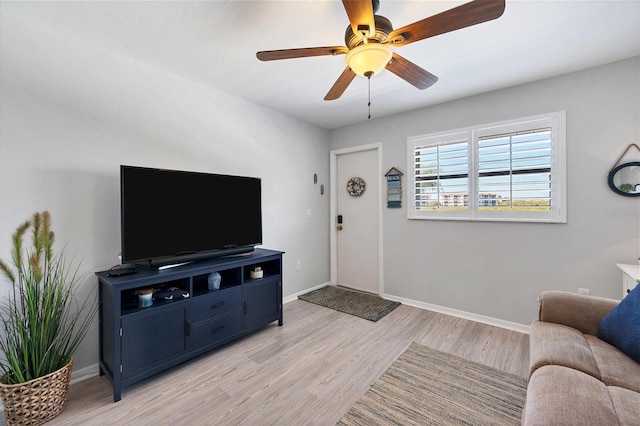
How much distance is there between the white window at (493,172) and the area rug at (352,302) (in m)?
1.16

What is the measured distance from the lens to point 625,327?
1406 mm

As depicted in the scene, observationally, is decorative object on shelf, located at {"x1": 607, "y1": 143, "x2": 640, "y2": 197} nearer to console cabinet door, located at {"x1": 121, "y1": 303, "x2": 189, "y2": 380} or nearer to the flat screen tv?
the flat screen tv

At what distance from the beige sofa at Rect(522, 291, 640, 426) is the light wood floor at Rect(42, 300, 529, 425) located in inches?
24.2

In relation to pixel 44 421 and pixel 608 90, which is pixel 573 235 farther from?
pixel 44 421

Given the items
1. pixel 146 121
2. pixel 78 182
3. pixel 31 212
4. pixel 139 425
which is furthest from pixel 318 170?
pixel 139 425

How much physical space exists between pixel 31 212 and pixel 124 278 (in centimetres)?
76

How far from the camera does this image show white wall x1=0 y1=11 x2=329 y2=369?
177 centimetres

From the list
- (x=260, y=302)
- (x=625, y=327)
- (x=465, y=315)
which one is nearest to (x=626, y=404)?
(x=625, y=327)

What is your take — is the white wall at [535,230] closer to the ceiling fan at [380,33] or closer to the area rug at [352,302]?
the area rug at [352,302]

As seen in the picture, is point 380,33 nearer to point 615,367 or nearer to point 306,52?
point 306,52

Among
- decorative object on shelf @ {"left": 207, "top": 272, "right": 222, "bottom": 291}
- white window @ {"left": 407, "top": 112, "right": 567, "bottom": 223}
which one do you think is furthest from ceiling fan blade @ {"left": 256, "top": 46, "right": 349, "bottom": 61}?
white window @ {"left": 407, "top": 112, "right": 567, "bottom": 223}

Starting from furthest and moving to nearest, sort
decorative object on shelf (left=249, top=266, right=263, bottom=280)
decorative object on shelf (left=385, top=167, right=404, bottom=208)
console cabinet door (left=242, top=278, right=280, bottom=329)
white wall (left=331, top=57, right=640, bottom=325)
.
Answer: decorative object on shelf (left=385, top=167, right=404, bottom=208), decorative object on shelf (left=249, top=266, right=263, bottom=280), console cabinet door (left=242, top=278, right=280, bottom=329), white wall (left=331, top=57, right=640, bottom=325)

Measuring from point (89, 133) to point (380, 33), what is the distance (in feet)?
7.16

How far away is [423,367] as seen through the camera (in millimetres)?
2068
